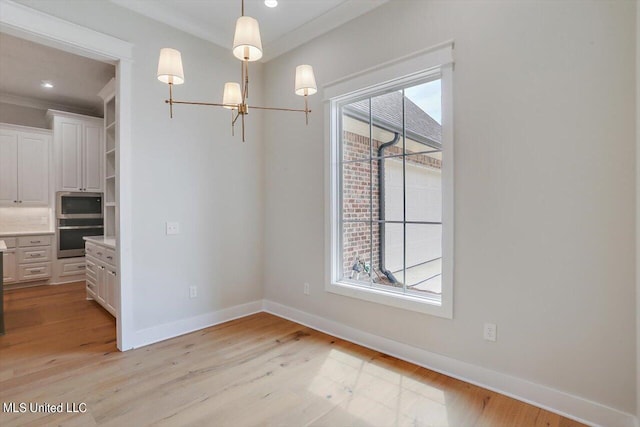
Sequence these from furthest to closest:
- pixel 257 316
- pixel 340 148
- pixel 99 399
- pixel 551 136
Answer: pixel 257 316 < pixel 340 148 < pixel 99 399 < pixel 551 136

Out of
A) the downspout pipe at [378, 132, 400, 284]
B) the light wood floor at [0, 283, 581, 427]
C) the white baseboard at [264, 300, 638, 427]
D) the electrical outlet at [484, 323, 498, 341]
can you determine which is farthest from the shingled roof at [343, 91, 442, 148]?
the light wood floor at [0, 283, 581, 427]

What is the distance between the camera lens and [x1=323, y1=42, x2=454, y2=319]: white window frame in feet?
7.79

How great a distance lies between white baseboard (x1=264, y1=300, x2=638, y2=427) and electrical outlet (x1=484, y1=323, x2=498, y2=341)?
0.23m

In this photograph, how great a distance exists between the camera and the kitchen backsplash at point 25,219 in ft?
17.5

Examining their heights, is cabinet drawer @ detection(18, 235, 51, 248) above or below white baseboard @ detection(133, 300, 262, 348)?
above

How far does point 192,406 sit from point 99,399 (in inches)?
25.8

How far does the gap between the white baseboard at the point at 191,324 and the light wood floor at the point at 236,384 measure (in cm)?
10

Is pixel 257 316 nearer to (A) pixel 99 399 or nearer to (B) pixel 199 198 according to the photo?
(B) pixel 199 198

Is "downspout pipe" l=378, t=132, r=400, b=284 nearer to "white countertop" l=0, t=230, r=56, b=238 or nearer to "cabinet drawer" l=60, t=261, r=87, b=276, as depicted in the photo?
"cabinet drawer" l=60, t=261, r=87, b=276

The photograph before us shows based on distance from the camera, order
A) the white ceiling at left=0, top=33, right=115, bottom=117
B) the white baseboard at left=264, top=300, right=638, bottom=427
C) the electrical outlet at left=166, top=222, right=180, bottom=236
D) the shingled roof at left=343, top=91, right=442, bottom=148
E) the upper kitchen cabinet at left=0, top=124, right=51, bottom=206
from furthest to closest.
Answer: the upper kitchen cabinet at left=0, top=124, right=51, bottom=206
the white ceiling at left=0, top=33, right=115, bottom=117
the electrical outlet at left=166, top=222, right=180, bottom=236
the shingled roof at left=343, top=91, right=442, bottom=148
the white baseboard at left=264, top=300, right=638, bottom=427

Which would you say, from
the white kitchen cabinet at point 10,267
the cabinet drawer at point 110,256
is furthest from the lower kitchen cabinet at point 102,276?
the white kitchen cabinet at point 10,267

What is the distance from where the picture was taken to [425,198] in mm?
2625

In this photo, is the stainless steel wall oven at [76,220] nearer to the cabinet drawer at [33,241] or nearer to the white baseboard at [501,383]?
the cabinet drawer at [33,241]

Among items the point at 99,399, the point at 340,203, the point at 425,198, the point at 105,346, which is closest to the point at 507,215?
the point at 425,198
